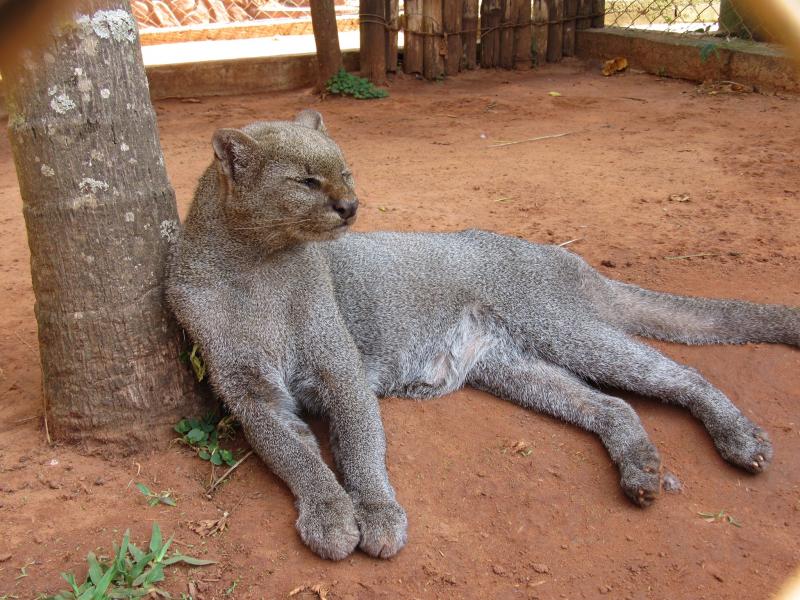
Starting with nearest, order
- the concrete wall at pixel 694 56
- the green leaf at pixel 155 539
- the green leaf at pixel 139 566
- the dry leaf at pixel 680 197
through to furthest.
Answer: the green leaf at pixel 139 566 → the green leaf at pixel 155 539 → the dry leaf at pixel 680 197 → the concrete wall at pixel 694 56

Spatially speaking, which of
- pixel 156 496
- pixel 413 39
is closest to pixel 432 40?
pixel 413 39

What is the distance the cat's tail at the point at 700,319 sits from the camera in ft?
12.9

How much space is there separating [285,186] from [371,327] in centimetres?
96

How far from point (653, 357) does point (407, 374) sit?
118 centimetres

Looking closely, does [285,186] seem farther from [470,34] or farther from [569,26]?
[569,26]

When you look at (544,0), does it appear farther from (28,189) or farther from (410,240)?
(28,189)

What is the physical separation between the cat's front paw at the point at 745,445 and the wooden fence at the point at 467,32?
7630 millimetres

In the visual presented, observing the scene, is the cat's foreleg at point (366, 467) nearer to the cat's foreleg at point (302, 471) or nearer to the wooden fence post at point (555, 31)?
the cat's foreleg at point (302, 471)

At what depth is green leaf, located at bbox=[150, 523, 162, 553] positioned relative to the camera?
271 centimetres

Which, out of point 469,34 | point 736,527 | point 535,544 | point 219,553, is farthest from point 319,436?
point 469,34

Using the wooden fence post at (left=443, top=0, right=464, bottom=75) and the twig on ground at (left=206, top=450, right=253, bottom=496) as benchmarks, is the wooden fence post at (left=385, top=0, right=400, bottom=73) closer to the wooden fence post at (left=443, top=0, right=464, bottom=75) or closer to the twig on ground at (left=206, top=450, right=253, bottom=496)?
the wooden fence post at (left=443, top=0, right=464, bottom=75)

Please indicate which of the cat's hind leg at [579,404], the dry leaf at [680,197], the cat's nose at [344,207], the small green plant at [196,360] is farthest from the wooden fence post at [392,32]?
the small green plant at [196,360]

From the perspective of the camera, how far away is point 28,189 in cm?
300

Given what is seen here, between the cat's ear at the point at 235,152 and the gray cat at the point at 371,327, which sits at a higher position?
the cat's ear at the point at 235,152
